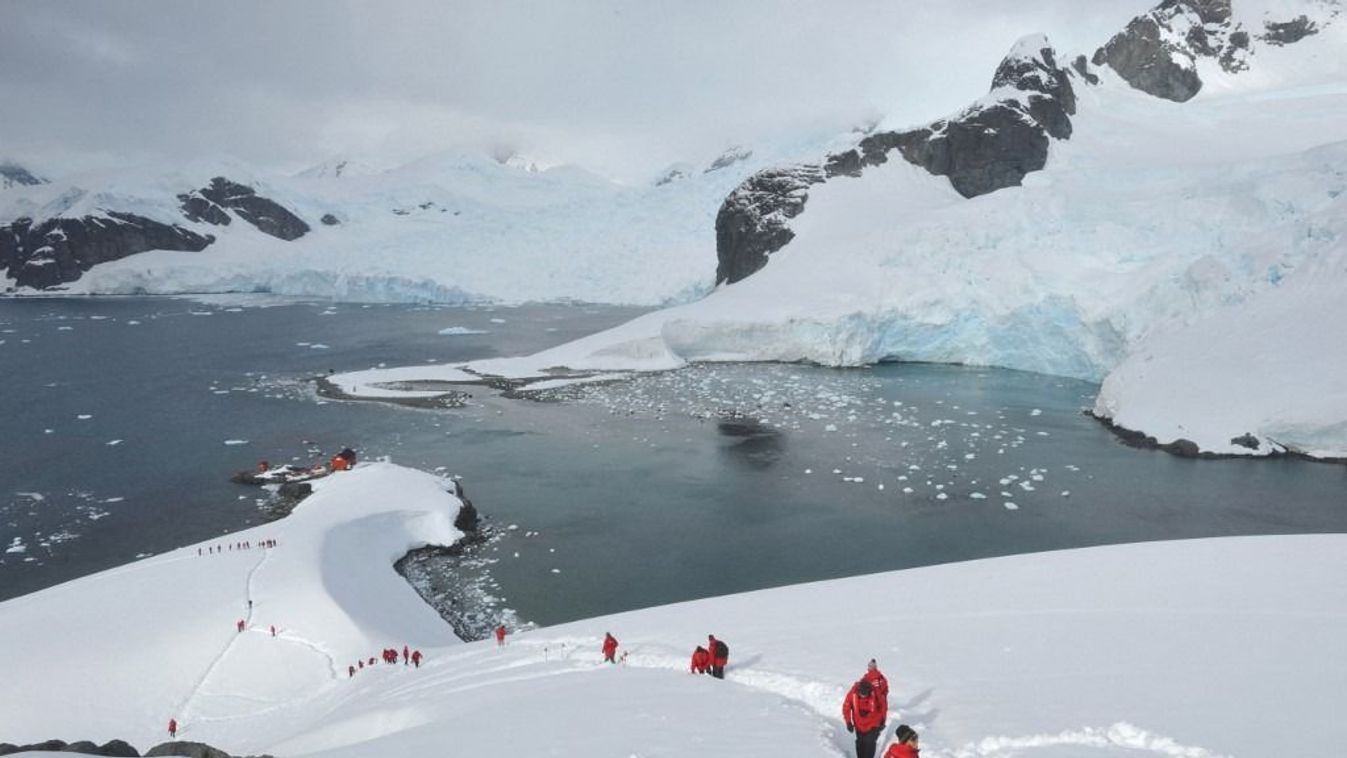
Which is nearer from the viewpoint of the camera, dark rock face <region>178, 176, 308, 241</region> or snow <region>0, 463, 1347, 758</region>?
snow <region>0, 463, 1347, 758</region>

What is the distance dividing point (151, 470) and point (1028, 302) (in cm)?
4574

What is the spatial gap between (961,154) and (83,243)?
385 feet

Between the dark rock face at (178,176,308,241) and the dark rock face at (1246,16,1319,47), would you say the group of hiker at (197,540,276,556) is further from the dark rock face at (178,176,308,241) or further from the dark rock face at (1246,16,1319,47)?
the dark rock face at (178,176,308,241)

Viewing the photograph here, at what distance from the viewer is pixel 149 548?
24297mm

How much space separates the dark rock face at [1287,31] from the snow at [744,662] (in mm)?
91846

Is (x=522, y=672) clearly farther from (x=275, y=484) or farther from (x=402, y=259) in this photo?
(x=402, y=259)

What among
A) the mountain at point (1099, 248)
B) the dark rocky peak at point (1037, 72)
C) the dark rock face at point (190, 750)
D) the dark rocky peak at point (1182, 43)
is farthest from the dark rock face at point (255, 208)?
the dark rock face at point (190, 750)

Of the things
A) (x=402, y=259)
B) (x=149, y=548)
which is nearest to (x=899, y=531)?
(x=149, y=548)

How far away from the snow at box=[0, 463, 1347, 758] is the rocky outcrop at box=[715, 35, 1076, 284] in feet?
182

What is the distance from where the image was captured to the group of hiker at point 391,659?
15422mm

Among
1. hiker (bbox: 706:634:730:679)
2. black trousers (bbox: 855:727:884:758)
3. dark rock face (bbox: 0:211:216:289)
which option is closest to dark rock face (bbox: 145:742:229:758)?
hiker (bbox: 706:634:730:679)

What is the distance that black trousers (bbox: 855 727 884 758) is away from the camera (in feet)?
26.6

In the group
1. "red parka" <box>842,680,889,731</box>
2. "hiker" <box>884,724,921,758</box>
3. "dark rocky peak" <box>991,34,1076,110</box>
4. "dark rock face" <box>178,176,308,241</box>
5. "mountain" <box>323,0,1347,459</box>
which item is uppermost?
"dark rocky peak" <box>991,34,1076,110</box>

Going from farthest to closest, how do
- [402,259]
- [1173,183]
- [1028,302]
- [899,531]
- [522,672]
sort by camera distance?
[402,259] → [1173,183] → [1028,302] → [899,531] → [522,672]
